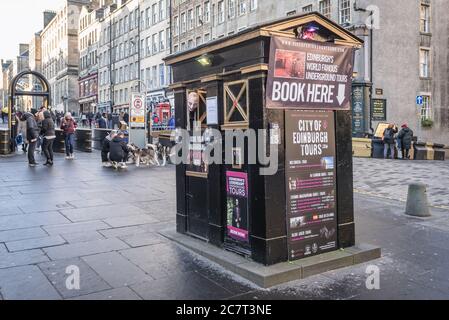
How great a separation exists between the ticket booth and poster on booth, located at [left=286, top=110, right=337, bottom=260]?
0.01 m

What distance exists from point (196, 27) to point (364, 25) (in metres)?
23.7

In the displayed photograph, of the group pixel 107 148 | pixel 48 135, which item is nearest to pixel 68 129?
pixel 48 135

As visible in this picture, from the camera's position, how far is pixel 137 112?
18.5 m

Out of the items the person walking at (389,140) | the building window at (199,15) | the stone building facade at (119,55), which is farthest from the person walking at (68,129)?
the stone building facade at (119,55)

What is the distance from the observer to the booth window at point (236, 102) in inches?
200

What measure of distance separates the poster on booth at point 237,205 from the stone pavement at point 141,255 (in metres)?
0.47

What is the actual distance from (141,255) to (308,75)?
2869mm

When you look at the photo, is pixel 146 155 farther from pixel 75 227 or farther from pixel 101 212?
pixel 75 227

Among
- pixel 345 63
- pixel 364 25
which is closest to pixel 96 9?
pixel 364 25

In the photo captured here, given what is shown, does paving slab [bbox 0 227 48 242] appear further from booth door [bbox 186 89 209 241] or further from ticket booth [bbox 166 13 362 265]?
ticket booth [bbox 166 13 362 265]

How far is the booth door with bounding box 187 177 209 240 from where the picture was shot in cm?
599

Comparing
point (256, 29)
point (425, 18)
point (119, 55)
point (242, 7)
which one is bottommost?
point (256, 29)

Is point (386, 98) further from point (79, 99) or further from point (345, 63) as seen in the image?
point (79, 99)

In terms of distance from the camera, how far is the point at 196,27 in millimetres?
47906
